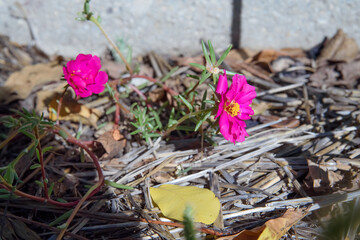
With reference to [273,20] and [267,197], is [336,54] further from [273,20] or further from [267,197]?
[267,197]

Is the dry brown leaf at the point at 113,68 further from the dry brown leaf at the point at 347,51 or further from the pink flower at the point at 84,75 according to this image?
the dry brown leaf at the point at 347,51

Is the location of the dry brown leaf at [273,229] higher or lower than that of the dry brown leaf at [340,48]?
lower

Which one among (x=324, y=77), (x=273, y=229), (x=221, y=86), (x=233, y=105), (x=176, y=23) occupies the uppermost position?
(x=176, y=23)

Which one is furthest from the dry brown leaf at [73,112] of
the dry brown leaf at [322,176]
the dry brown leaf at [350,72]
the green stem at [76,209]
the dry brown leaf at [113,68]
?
the dry brown leaf at [350,72]

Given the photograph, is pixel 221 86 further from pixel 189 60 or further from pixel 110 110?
A: pixel 189 60

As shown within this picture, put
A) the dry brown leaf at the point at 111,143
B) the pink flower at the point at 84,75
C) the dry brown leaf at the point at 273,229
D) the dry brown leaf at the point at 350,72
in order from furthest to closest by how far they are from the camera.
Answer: the dry brown leaf at the point at 350,72, the dry brown leaf at the point at 111,143, the pink flower at the point at 84,75, the dry brown leaf at the point at 273,229

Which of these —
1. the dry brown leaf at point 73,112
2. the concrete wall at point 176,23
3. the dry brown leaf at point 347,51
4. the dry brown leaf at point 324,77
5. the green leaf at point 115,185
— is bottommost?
the green leaf at point 115,185

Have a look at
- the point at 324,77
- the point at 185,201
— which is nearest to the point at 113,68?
the point at 185,201
